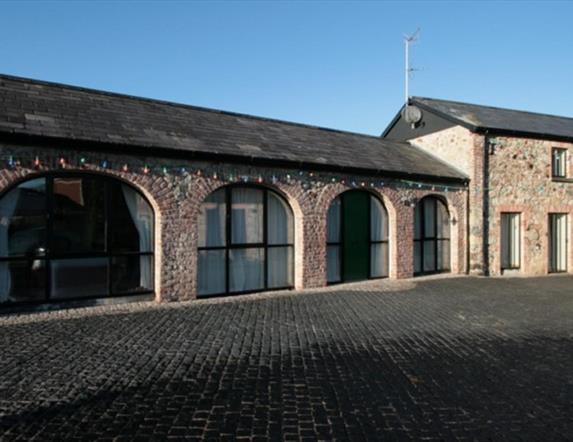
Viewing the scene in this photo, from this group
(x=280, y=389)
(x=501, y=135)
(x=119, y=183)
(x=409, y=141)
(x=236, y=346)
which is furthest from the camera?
(x=409, y=141)

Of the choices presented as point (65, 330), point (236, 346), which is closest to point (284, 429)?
point (236, 346)

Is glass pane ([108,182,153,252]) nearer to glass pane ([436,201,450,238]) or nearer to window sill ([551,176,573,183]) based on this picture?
glass pane ([436,201,450,238])

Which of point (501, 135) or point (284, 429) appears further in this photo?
point (501, 135)

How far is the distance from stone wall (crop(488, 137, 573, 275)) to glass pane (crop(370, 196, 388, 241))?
172 inches

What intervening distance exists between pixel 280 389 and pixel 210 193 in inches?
232

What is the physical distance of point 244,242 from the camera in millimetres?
10258

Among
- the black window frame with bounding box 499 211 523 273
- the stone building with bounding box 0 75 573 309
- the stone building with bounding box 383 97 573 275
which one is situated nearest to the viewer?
Answer: the stone building with bounding box 0 75 573 309

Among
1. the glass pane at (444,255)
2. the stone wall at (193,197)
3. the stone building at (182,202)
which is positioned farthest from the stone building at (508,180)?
the stone wall at (193,197)

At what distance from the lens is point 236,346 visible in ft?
19.7

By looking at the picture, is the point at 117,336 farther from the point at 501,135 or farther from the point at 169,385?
the point at 501,135

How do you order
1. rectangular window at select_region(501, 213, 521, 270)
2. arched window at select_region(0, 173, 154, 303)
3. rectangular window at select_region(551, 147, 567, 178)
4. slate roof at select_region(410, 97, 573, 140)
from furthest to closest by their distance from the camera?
rectangular window at select_region(551, 147, 567, 178) → rectangular window at select_region(501, 213, 521, 270) → slate roof at select_region(410, 97, 573, 140) → arched window at select_region(0, 173, 154, 303)

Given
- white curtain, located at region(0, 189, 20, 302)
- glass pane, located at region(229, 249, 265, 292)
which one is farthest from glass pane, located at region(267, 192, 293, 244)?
white curtain, located at region(0, 189, 20, 302)

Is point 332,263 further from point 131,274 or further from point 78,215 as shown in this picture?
point 78,215

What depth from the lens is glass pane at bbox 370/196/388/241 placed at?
12.5 metres
